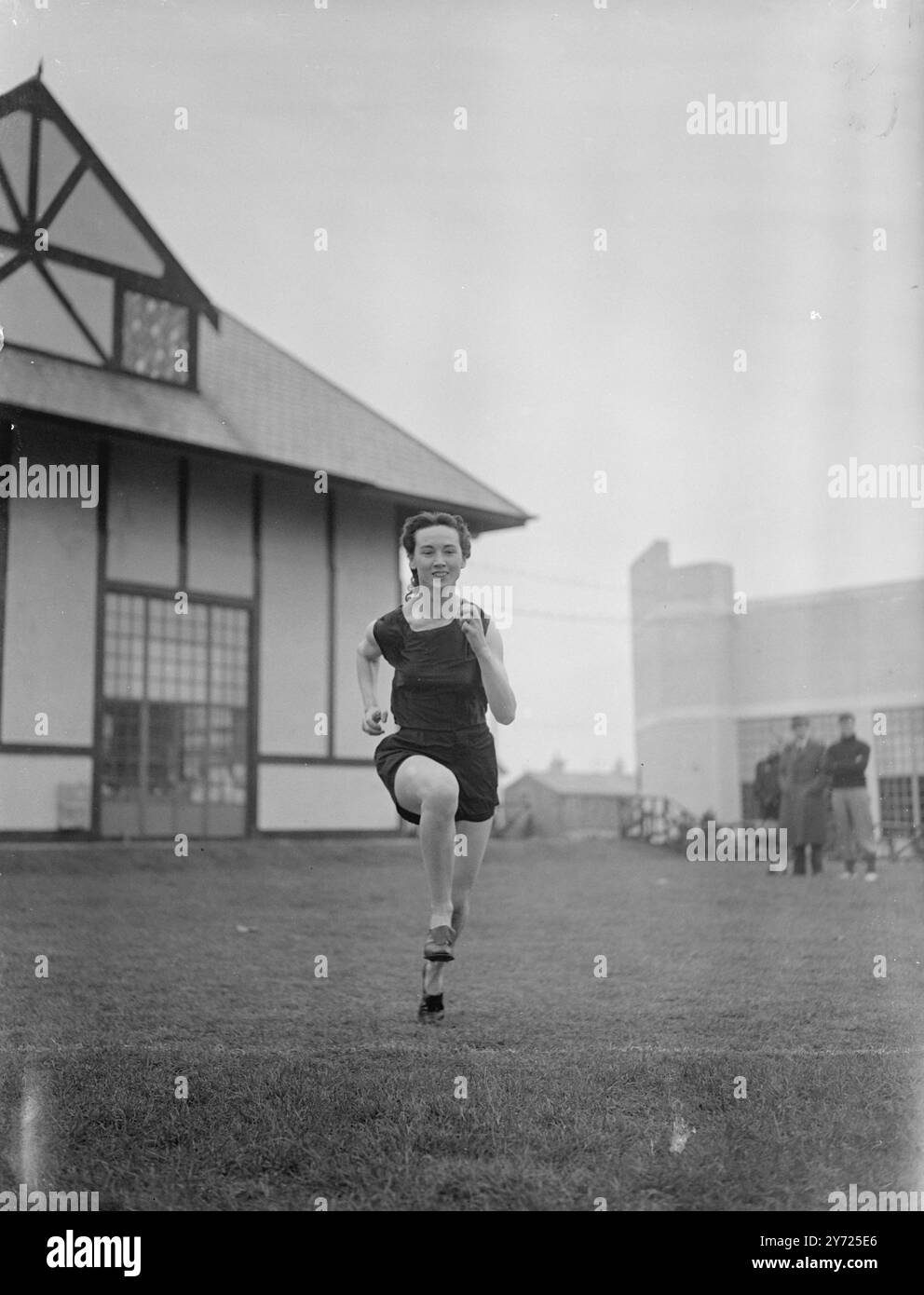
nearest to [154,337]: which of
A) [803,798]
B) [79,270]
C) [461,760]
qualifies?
[79,270]

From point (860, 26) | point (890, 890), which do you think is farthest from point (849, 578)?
point (890, 890)

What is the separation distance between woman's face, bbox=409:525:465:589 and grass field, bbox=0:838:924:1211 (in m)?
1.39

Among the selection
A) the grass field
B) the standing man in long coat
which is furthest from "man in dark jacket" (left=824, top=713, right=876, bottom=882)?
the grass field

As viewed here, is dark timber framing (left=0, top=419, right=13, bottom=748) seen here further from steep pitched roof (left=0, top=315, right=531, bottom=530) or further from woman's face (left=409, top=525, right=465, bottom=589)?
woman's face (left=409, top=525, right=465, bottom=589)

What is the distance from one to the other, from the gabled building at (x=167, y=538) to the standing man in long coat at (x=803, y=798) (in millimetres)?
2902

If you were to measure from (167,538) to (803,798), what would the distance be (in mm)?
5078

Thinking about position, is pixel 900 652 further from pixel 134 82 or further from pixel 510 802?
pixel 510 802

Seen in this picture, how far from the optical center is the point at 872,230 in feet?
12.6

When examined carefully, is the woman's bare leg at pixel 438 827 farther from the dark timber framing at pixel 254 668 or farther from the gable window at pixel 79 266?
the dark timber framing at pixel 254 668

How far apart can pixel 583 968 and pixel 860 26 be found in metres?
3.34

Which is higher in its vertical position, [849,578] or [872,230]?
[872,230]

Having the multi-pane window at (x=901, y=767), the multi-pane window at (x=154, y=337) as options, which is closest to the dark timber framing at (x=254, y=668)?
the multi-pane window at (x=154, y=337)

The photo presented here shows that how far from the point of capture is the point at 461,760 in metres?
3.88
